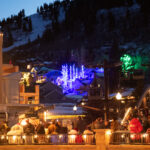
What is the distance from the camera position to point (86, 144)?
18062mm

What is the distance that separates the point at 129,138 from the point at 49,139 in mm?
3708

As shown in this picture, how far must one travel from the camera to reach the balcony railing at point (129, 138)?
16.7 m

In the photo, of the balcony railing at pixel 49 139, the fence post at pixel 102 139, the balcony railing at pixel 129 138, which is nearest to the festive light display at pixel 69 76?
the balcony railing at pixel 49 139

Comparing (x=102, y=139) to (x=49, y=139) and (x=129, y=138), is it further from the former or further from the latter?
(x=49, y=139)

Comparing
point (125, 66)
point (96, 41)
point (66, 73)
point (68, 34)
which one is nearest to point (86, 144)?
point (125, 66)

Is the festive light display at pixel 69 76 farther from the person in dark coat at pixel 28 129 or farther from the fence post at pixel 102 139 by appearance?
the fence post at pixel 102 139

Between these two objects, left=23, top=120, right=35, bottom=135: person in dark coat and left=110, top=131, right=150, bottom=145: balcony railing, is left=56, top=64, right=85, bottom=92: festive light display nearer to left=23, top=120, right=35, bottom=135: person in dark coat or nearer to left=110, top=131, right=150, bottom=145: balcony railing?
left=23, top=120, right=35, bottom=135: person in dark coat

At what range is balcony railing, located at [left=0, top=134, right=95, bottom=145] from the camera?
1817cm

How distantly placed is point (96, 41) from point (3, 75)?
14731cm

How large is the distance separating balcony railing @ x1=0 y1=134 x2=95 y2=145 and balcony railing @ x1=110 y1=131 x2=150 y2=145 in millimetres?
930

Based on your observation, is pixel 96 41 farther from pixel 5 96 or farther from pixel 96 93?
pixel 5 96

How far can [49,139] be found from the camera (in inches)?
744

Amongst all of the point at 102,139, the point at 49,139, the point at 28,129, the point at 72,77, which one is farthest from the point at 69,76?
the point at 102,139

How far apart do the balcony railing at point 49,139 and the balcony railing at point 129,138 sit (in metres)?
0.93
